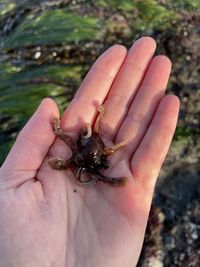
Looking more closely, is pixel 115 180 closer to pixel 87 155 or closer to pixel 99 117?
pixel 87 155

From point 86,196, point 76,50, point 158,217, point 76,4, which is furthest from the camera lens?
point 76,4

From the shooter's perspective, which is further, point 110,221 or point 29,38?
point 29,38

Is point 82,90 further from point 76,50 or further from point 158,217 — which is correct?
point 76,50

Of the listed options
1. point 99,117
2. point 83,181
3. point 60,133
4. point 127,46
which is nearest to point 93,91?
point 99,117

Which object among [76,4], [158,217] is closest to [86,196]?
[158,217]

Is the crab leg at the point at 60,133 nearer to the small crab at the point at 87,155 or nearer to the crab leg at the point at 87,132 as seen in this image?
the small crab at the point at 87,155

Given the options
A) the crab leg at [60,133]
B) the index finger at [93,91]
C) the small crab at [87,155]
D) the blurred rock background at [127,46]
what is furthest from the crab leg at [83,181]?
the blurred rock background at [127,46]
